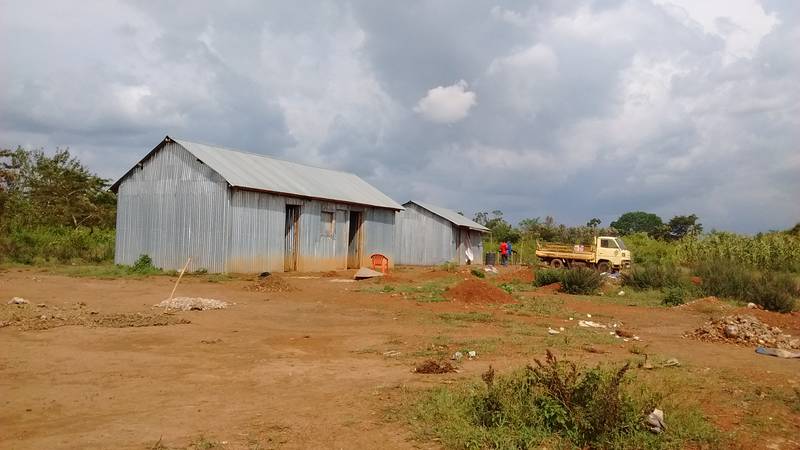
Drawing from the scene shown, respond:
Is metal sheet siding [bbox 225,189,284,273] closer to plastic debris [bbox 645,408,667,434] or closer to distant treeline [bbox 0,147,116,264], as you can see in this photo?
distant treeline [bbox 0,147,116,264]

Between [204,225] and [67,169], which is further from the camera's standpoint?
[67,169]

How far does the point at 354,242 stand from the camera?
31.2m

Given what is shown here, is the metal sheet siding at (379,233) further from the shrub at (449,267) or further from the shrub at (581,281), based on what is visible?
the shrub at (581,281)

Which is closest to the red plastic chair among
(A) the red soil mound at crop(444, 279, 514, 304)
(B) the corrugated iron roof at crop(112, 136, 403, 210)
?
(B) the corrugated iron roof at crop(112, 136, 403, 210)

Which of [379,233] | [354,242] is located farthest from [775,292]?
[379,233]

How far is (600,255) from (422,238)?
11.9 metres

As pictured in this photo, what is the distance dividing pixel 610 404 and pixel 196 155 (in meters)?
21.7

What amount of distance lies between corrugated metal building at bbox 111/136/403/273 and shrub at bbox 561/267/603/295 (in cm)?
1118

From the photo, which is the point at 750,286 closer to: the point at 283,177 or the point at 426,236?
the point at 283,177

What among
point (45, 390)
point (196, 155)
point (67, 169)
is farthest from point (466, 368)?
point (67, 169)

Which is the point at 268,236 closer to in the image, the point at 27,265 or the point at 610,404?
the point at 27,265

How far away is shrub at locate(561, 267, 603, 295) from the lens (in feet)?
70.6

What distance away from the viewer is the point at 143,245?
83.7 feet

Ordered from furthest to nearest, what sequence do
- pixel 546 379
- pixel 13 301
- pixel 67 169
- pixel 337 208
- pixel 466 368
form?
pixel 67 169 < pixel 337 208 < pixel 13 301 < pixel 466 368 < pixel 546 379
